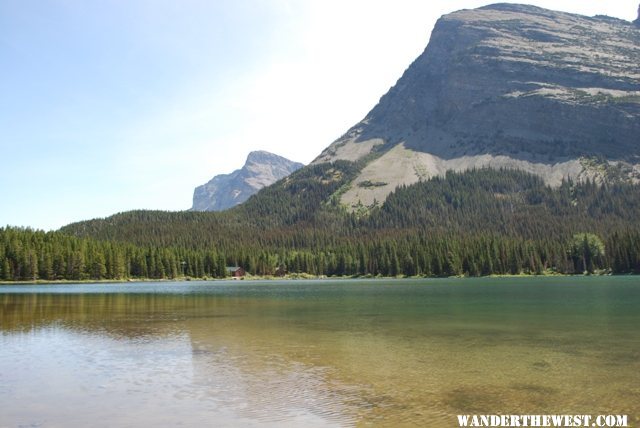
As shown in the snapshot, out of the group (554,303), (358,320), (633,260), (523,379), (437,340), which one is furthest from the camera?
(633,260)

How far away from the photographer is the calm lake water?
2041cm

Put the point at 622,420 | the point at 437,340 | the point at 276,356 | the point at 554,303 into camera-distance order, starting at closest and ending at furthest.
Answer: the point at 622,420
the point at 276,356
the point at 437,340
the point at 554,303

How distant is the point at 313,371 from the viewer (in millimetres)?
28219

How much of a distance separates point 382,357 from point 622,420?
15.0 meters

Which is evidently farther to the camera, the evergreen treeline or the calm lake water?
the evergreen treeline

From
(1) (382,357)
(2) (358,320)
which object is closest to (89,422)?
(1) (382,357)

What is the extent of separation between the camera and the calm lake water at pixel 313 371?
20406mm

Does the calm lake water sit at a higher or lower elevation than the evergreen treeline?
lower

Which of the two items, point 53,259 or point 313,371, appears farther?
point 53,259

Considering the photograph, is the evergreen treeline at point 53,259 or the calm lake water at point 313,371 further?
the evergreen treeline at point 53,259

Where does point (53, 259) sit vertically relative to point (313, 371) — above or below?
above

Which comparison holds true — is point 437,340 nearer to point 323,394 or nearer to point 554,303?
point 323,394

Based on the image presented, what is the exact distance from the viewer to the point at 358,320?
54.0 metres

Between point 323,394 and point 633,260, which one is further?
point 633,260
